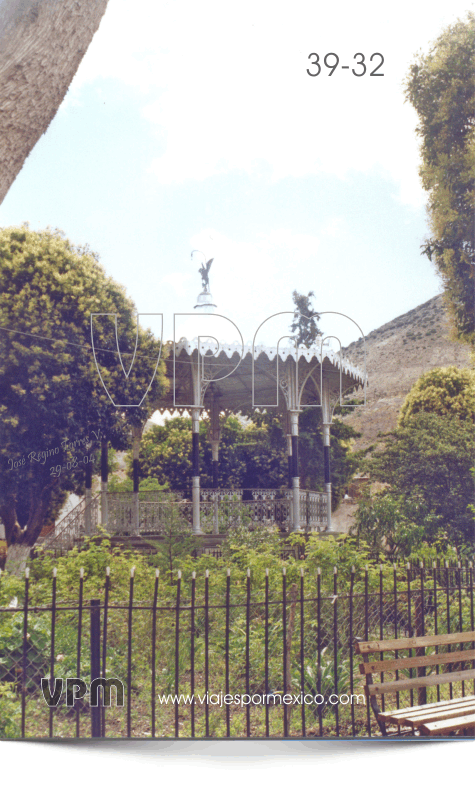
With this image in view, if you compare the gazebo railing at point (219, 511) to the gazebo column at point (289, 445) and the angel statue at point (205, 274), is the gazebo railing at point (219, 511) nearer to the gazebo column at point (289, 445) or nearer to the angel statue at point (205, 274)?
the gazebo column at point (289, 445)

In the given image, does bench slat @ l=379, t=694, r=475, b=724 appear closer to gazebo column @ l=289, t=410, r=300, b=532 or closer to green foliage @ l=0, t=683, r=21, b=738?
gazebo column @ l=289, t=410, r=300, b=532

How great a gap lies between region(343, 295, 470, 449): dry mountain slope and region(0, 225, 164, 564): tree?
6.48 ft

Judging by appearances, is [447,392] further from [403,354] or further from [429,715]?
[429,715]

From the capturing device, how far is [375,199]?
5379mm

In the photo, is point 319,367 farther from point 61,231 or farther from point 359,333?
point 61,231

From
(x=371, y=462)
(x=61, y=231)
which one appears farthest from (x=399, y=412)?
(x=61, y=231)

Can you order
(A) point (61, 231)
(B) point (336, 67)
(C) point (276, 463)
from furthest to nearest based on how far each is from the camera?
(C) point (276, 463), (A) point (61, 231), (B) point (336, 67)

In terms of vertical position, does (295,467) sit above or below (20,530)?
above

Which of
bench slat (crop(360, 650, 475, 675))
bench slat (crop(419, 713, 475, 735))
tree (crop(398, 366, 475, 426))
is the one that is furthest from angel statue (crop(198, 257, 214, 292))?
bench slat (crop(419, 713, 475, 735))

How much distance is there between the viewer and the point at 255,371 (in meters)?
5.78

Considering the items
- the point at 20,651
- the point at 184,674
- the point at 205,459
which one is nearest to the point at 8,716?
the point at 20,651

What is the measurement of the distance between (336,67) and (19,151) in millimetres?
2707
